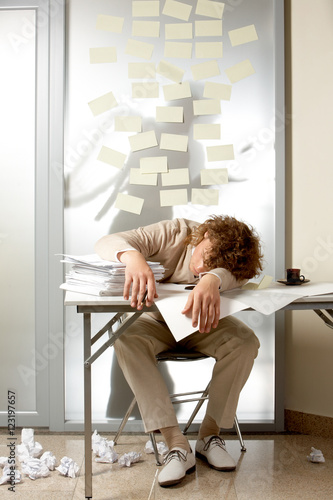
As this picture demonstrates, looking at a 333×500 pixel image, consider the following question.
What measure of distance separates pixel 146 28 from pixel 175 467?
6.83 ft

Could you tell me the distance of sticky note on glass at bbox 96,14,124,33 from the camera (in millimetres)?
2855

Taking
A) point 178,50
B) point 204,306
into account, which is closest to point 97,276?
point 204,306

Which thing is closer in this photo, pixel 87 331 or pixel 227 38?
pixel 87 331

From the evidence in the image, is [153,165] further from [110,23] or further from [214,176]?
[110,23]

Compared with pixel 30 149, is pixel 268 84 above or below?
above

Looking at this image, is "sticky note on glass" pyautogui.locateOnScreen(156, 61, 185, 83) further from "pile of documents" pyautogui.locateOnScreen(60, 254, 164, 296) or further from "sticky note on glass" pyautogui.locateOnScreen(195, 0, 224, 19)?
"pile of documents" pyautogui.locateOnScreen(60, 254, 164, 296)

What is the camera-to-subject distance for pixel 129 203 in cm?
286

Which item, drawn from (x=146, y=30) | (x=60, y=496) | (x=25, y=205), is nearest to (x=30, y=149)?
(x=25, y=205)

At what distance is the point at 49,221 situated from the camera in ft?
9.32

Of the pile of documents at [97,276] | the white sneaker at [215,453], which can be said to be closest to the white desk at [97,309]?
the pile of documents at [97,276]

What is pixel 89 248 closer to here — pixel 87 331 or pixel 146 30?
pixel 87 331

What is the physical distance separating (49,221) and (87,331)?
96 centimetres

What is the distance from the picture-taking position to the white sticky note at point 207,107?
112 inches

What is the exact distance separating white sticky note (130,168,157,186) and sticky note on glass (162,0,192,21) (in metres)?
0.81
